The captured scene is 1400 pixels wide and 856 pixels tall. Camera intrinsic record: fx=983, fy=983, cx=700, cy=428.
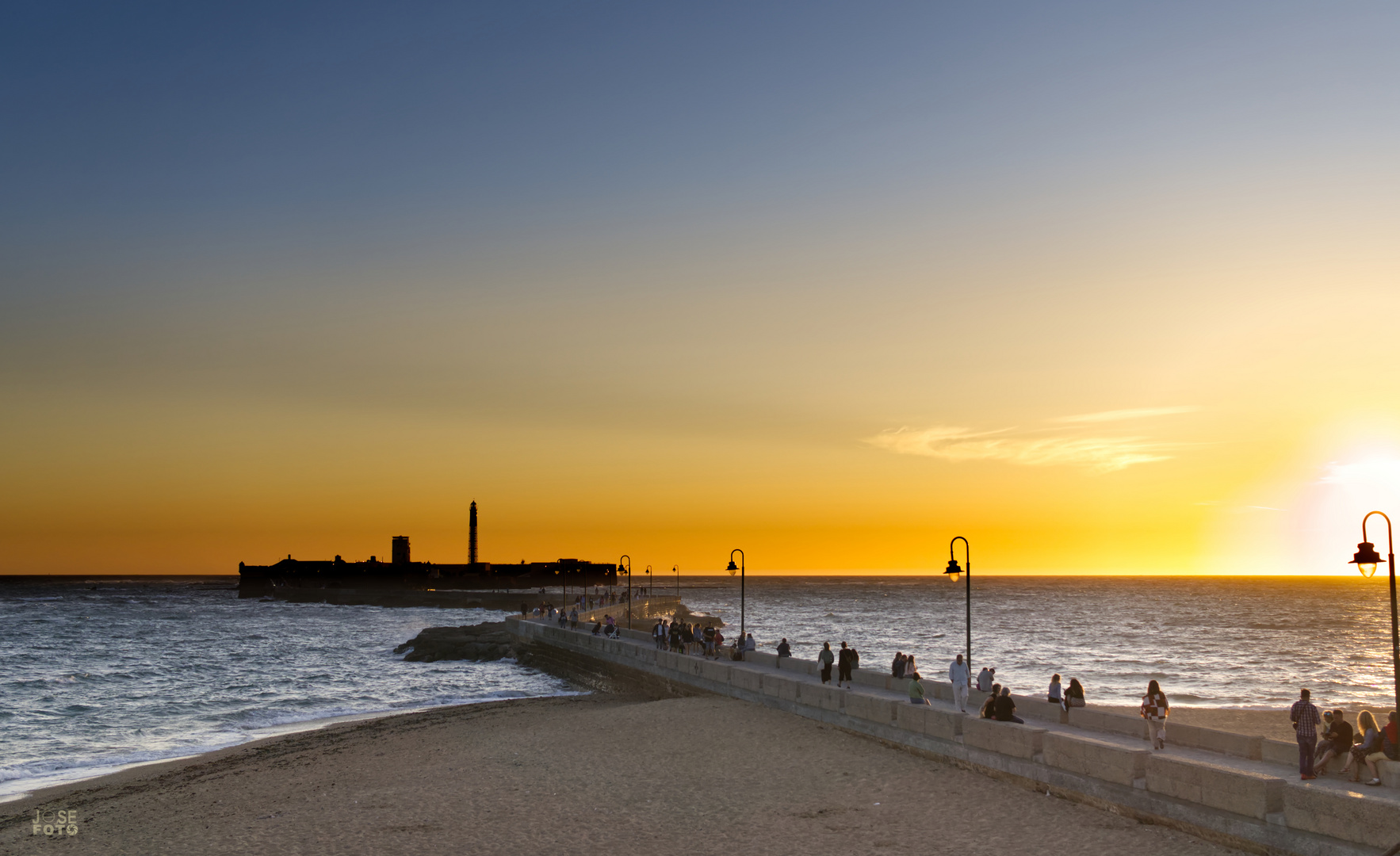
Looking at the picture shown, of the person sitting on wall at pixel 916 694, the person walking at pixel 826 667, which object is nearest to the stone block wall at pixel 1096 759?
the person sitting on wall at pixel 916 694

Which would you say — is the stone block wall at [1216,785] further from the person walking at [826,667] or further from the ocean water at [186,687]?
the ocean water at [186,687]

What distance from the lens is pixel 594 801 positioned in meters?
18.9

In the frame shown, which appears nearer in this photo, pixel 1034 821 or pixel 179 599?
pixel 1034 821

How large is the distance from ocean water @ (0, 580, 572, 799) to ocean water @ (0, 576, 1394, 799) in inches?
5.9

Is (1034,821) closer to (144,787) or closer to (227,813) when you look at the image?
(227,813)

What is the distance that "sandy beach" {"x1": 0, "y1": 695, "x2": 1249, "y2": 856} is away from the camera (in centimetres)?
1584

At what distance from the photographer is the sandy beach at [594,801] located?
623 inches

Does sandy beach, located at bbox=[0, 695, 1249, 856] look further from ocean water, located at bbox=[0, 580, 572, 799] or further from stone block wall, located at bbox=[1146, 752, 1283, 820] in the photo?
ocean water, located at bbox=[0, 580, 572, 799]

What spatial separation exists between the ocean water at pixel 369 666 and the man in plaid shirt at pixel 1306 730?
89.4ft

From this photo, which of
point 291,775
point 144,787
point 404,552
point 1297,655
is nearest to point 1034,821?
point 291,775

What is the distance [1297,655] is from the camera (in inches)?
2650

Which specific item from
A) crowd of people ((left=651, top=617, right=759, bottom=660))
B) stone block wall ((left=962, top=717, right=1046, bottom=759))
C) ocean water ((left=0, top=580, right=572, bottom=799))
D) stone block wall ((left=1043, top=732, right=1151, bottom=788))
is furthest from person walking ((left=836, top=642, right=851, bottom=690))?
ocean water ((left=0, top=580, right=572, bottom=799))

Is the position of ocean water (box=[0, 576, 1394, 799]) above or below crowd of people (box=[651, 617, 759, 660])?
below

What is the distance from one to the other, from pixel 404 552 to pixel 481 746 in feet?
559
